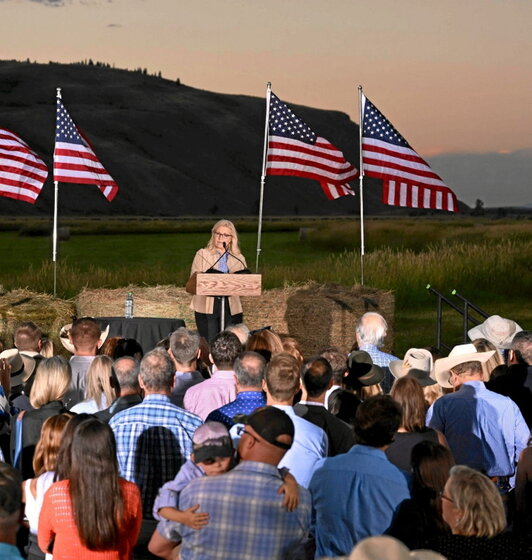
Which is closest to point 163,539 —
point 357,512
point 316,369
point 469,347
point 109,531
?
point 109,531

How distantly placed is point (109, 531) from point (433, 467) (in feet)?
5.31

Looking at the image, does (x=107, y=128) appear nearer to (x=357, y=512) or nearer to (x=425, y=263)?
(x=425, y=263)

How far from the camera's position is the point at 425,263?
2527 centimetres

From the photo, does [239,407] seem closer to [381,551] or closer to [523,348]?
[523,348]

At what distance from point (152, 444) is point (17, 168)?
9.95 meters

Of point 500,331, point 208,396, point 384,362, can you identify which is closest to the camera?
point 208,396

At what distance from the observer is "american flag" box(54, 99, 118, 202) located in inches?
615

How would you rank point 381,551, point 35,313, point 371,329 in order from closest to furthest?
point 381,551 → point 371,329 → point 35,313

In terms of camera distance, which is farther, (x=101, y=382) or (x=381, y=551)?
(x=101, y=382)

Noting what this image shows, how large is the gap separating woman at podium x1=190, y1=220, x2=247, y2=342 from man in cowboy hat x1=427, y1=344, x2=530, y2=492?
516 centimetres

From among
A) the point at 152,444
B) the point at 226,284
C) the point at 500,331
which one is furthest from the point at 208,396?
the point at 226,284

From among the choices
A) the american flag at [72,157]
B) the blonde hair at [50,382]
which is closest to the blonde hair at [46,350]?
the blonde hair at [50,382]

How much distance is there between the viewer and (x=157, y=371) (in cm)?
651

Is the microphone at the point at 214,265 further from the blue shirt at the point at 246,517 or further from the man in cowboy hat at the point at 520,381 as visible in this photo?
the blue shirt at the point at 246,517
